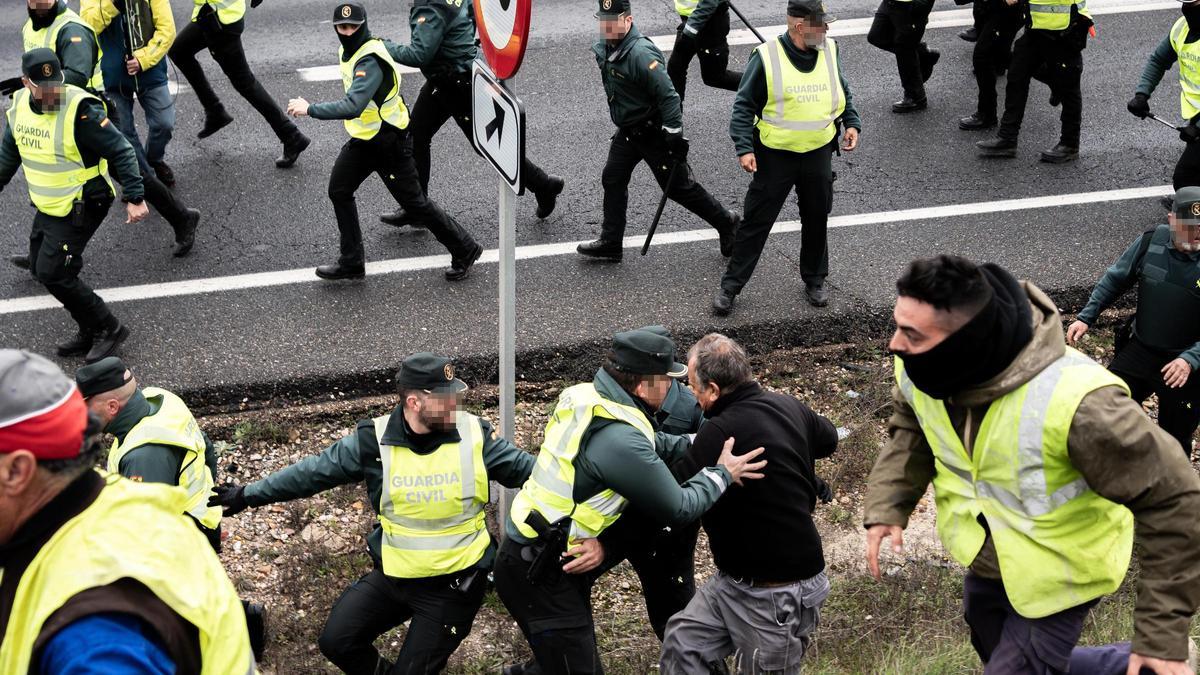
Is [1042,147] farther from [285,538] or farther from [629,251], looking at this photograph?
[285,538]

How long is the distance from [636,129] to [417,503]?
3.84m

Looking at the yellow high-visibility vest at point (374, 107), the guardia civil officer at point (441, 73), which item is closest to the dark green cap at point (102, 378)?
the yellow high-visibility vest at point (374, 107)

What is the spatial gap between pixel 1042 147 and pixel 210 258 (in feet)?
19.9

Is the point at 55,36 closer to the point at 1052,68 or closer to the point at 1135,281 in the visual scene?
the point at 1135,281

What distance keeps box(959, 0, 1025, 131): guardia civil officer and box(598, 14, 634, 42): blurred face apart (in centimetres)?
340

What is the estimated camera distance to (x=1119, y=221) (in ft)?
27.7

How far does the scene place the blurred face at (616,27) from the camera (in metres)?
7.39

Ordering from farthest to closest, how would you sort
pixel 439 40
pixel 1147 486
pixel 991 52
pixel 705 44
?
1. pixel 705 44
2. pixel 991 52
3. pixel 439 40
4. pixel 1147 486

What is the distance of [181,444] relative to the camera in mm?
4570

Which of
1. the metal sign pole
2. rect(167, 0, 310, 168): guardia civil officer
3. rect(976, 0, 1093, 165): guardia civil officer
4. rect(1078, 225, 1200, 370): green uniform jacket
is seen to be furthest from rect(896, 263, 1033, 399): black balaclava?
rect(167, 0, 310, 168): guardia civil officer

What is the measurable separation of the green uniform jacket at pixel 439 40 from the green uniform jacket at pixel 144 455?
3878 mm

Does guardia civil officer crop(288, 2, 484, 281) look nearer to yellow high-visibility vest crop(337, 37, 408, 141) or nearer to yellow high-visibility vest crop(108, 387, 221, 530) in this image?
yellow high-visibility vest crop(337, 37, 408, 141)

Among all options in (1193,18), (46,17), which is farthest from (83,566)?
(1193,18)

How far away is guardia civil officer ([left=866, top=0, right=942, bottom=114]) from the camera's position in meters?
9.76
